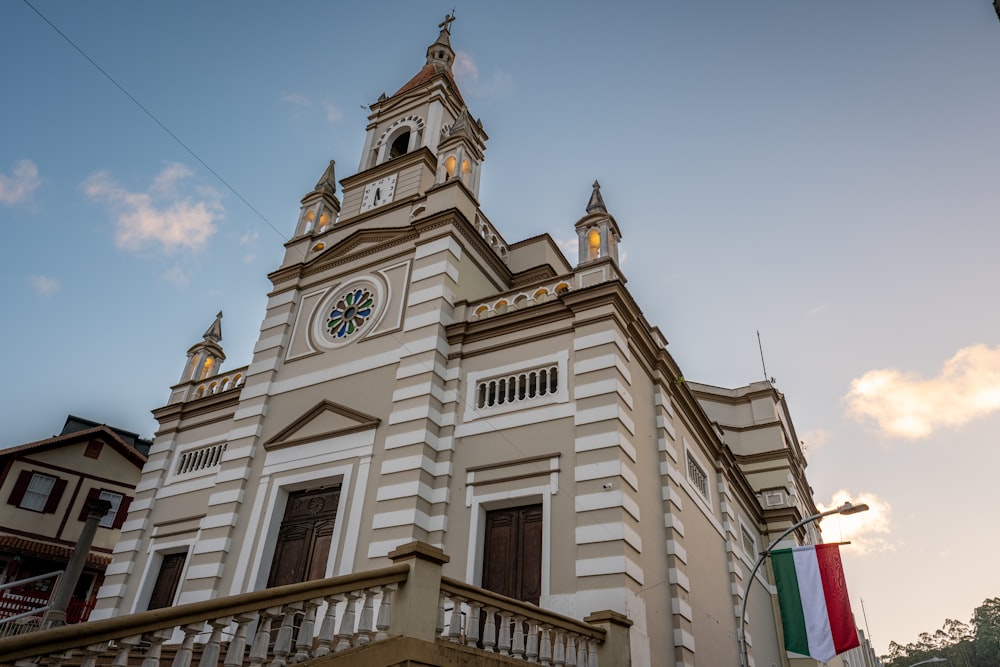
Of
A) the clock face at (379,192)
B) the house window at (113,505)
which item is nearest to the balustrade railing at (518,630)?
the clock face at (379,192)

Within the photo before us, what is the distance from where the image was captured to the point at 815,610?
16875 mm

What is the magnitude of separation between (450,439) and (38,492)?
25.2 meters

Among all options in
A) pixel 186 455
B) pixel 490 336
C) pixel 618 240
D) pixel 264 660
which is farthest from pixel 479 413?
pixel 186 455

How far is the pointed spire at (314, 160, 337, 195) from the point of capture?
24.5 meters

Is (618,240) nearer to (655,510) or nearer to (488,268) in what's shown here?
(488,268)

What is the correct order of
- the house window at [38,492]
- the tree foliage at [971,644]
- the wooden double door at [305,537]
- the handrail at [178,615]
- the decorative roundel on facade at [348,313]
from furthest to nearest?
the tree foliage at [971,644] → the house window at [38,492] → the decorative roundel on facade at [348,313] → the wooden double door at [305,537] → the handrail at [178,615]

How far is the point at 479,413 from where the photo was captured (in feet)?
52.5

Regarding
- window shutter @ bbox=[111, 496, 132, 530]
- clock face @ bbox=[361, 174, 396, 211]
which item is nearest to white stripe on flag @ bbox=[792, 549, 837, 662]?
clock face @ bbox=[361, 174, 396, 211]

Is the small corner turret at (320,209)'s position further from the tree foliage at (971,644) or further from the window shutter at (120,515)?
the tree foliage at (971,644)

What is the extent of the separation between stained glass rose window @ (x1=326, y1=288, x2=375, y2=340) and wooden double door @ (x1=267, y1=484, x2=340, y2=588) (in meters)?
4.72

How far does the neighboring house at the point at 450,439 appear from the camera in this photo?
14031 millimetres

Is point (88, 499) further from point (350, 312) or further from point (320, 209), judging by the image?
point (350, 312)

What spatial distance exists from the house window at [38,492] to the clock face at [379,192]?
2094 centimetres

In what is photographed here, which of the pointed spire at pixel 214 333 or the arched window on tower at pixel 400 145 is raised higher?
the arched window on tower at pixel 400 145
